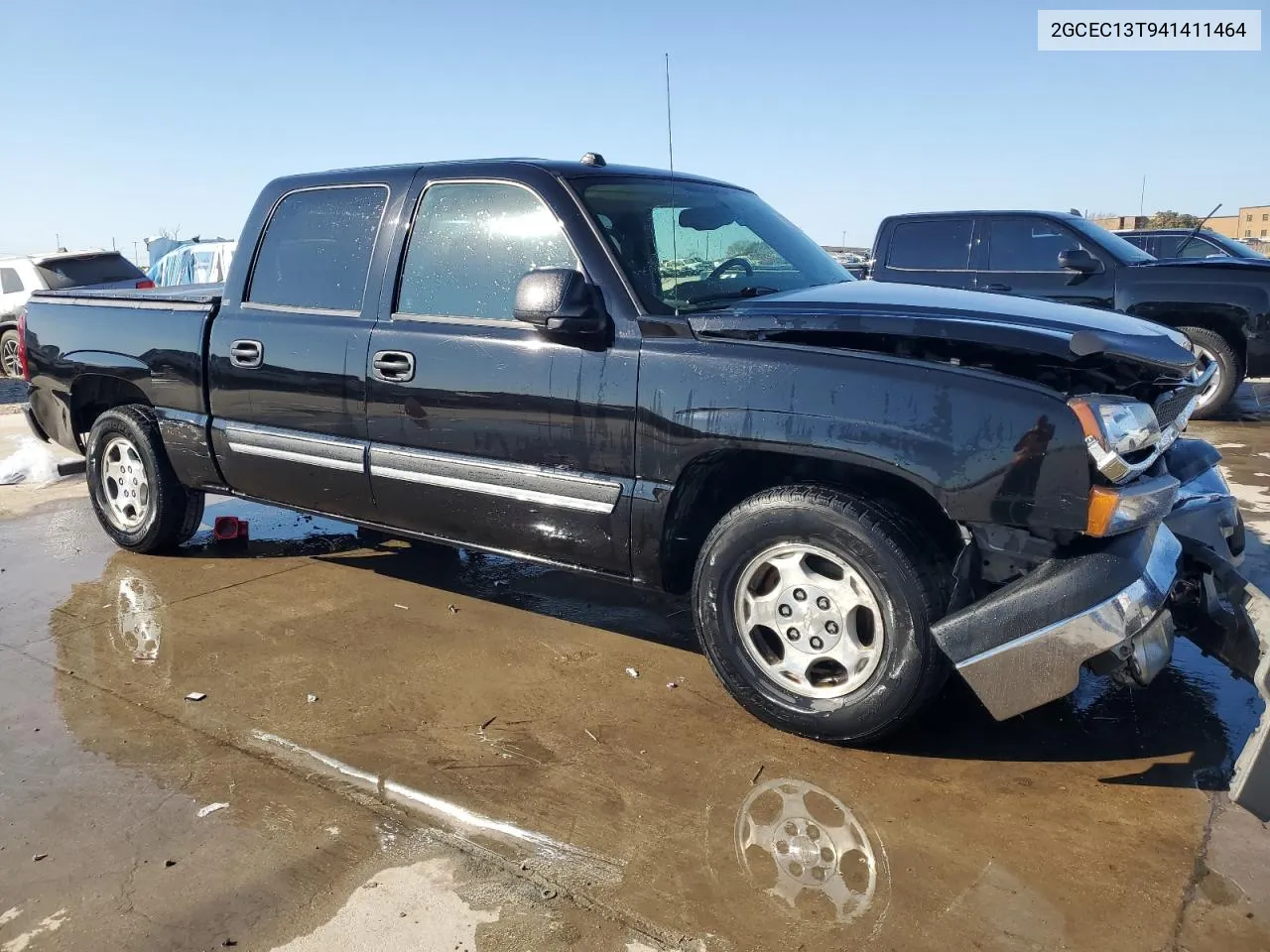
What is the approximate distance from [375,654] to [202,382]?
5.51 feet

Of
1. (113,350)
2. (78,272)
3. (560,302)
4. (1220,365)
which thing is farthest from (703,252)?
(78,272)

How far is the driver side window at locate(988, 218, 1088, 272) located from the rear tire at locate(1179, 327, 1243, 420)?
130 cm

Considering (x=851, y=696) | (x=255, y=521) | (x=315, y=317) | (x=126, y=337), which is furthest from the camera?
(x=255, y=521)

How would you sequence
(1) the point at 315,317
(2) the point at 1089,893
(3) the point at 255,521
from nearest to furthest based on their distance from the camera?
(2) the point at 1089,893, (1) the point at 315,317, (3) the point at 255,521

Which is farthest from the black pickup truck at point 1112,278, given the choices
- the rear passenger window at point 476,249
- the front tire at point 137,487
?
the front tire at point 137,487

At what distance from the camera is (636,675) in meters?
3.80

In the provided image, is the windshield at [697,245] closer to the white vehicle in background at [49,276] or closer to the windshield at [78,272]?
the white vehicle in background at [49,276]

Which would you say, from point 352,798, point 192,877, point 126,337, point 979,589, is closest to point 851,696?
point 979,589

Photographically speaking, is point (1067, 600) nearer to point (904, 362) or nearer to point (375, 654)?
A: point (904, 362)

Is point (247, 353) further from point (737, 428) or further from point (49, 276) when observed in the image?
point (49, 276)

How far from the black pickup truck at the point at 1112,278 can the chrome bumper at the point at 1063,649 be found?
6243 mm

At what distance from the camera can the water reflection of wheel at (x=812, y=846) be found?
8.05ft

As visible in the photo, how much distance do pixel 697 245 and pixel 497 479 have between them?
1189 millimetres

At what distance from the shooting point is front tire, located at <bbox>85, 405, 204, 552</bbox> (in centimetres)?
511
